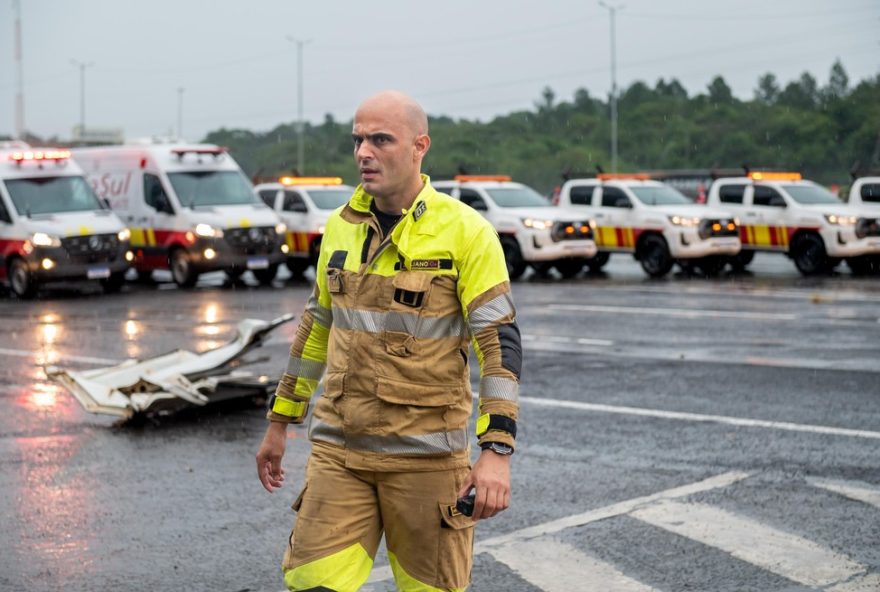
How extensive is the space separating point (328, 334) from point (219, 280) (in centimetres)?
2208

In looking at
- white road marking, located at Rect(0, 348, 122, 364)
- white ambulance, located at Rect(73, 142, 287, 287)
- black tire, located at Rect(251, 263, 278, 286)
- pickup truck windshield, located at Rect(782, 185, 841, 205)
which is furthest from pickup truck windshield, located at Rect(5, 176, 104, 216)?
pickup truck windshield, located at Rect(782, 185, 841, 205)

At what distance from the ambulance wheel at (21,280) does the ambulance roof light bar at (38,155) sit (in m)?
1.83

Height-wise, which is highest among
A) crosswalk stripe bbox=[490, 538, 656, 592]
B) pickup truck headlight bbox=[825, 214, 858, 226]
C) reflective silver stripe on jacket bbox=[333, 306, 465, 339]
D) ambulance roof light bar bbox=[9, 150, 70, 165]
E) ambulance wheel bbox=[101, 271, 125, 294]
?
ambulance roof light bar bbox=[9, 150, 70, 165]

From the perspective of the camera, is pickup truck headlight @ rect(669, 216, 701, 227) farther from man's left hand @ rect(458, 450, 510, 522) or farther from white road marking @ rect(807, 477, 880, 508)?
man's left hand @ rect(458, 450, 510, 522)

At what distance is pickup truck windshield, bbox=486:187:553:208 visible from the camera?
2611cm

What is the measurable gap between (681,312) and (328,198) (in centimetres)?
1068

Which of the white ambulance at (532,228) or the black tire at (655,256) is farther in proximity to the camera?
the black tire at (655,256)

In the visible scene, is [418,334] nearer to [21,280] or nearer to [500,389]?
[500,389]

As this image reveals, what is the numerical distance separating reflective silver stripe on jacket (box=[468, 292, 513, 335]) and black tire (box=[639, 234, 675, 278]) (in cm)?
2199

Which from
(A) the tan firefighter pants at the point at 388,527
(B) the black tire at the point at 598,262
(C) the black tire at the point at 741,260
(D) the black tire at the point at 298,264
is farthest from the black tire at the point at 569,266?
(A) the tan firefighter pants at the point at 388,527

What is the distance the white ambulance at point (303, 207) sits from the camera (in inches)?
1026

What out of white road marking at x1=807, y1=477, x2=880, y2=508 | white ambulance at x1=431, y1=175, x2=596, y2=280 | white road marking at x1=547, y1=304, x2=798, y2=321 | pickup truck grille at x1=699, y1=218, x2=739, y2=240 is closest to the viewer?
white road marking at x1=807, y1=477, x2=880, y2=508

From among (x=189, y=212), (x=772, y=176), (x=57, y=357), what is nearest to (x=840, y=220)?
(x=772, y=176)

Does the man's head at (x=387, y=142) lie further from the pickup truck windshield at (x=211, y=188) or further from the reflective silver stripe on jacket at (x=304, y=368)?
the pickup truck windshield at (x=211, y=188)
